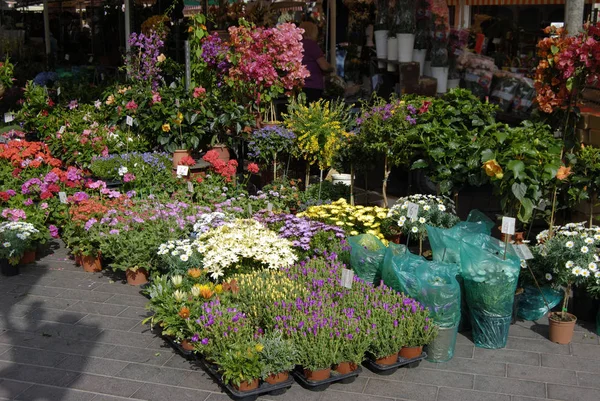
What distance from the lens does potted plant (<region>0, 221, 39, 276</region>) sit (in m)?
6.34

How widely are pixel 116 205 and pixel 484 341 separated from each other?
364cm

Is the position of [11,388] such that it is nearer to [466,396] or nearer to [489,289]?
[466,396]

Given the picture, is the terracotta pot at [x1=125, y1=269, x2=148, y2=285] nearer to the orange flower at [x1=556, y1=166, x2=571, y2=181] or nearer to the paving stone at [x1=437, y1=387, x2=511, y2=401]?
the paving stone at [x1=437, y1=387, x2=511, y2=401]

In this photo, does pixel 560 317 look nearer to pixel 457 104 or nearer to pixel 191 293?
pixel 457 104

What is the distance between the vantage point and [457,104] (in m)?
6.27

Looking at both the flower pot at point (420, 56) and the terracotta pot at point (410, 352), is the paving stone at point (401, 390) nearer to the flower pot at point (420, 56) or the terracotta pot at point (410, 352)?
the terracotta pot at point (410, 352)

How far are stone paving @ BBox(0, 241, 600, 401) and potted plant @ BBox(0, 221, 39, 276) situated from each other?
0.62 metres

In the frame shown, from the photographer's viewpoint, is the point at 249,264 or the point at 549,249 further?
the point at 249,264

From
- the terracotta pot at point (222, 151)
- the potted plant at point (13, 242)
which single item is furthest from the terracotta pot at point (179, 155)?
the potted plant at point (13, 242)

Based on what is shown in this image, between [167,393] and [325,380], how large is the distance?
98 centimetres

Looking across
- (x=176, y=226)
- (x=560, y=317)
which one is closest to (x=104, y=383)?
(x=176, y=226)

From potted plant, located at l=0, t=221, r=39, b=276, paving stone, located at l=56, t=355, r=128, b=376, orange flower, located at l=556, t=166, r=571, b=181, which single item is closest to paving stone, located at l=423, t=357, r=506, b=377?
orange flower, located at l=556, t=166, r=571, b=181

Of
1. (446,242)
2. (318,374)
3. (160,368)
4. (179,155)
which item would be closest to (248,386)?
(318,374)

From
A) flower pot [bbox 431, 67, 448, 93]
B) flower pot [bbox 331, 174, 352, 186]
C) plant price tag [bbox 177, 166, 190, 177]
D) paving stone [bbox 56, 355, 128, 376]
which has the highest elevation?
flower pot [bbox 431, 67, 448, 93]
